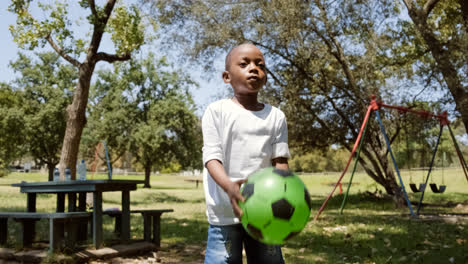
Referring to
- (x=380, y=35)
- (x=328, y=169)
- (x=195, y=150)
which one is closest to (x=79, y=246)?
(x=380, y=35)

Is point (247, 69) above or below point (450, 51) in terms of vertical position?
below

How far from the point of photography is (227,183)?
7.20 feet

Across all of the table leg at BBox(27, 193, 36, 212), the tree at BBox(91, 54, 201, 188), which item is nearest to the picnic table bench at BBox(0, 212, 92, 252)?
the table leg at BBox(27, 193, 36, 212)

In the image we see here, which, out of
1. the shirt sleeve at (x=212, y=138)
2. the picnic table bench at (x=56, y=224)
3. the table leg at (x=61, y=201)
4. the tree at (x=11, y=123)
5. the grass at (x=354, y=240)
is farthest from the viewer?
the tree at (x=11, y=123)

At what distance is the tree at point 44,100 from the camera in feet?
104

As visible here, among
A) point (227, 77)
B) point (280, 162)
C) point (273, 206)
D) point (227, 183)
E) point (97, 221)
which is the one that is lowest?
point (97, 221)

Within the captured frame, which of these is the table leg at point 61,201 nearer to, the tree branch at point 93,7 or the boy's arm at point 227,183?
the boy's arm at point 227,183

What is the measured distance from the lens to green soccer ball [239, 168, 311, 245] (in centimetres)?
215

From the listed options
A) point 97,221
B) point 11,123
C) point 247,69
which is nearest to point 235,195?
point 247,69

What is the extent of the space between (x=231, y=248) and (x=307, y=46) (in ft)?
38.8

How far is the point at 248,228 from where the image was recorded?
7.25ft

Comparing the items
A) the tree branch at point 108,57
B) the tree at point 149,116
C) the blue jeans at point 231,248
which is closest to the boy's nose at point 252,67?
the blue jeans at point 231,248

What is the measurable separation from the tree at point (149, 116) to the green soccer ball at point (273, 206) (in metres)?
31.3

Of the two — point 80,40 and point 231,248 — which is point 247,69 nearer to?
point 231,248
